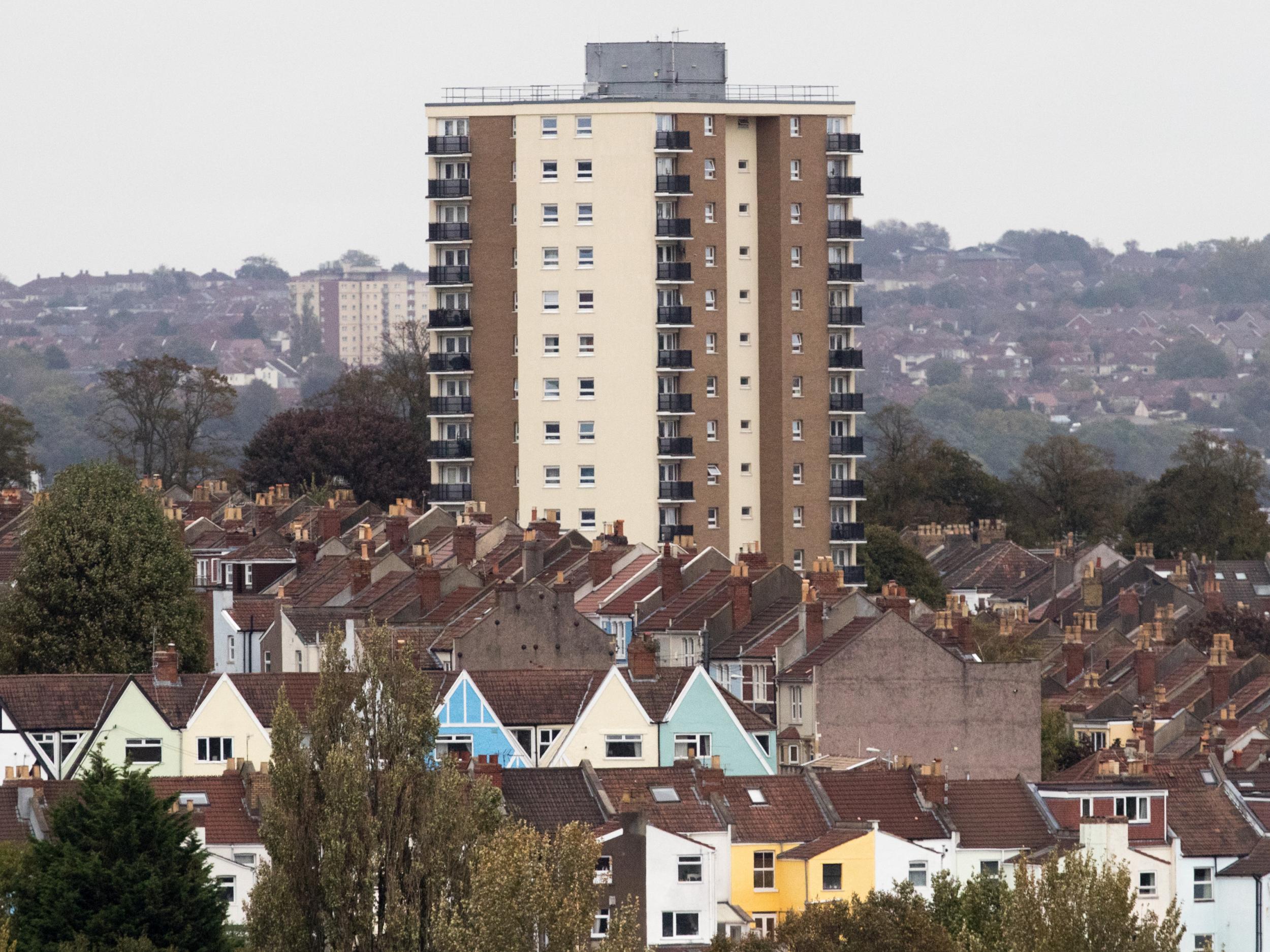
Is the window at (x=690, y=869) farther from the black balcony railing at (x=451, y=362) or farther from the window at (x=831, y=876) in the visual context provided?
the black balcony railing at (x=451, y=362)

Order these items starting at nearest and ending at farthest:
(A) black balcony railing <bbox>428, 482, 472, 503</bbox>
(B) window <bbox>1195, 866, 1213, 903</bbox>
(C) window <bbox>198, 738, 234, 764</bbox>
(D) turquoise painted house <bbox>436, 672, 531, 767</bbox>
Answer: (B) window <bbox>1195, 866, 1213, 903</bbox>, (C) window <bbox>198, 738, 234, 764</bbox>, (D) turquoise painted house <bbox>436, 672, 531, 767</bbox>, (A) black balcony railing <bbox>428, 482, 472, 503</bbox>

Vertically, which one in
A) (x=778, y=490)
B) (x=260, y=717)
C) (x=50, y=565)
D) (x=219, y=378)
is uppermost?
(x=219, y=378)

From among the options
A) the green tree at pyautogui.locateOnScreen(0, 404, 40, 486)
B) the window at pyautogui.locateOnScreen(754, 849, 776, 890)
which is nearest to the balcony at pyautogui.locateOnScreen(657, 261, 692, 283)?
the green tree at pyautogui.locateOnScreen(0, 404, 40, 486)

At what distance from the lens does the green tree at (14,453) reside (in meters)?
160

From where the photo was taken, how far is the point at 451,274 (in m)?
135

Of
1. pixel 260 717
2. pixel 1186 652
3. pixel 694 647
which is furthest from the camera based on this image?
pixel 1186 652

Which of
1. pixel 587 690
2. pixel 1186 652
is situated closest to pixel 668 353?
pixel 1186 652

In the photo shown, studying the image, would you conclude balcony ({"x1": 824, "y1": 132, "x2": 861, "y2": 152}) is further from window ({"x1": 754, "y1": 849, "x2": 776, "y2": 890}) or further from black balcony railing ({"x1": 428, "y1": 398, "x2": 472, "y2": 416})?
window ({"x1": 754, "y1": 849, "x2": 776, "y2": 890})

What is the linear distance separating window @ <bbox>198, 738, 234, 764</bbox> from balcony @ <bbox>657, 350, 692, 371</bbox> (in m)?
62.1

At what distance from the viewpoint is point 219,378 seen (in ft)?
576

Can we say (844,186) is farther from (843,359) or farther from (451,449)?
(451,449)

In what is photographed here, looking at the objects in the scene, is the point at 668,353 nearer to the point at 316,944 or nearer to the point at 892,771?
the point at 892,771

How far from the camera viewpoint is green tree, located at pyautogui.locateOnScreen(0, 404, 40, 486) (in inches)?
6314

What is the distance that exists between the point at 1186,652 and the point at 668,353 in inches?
1321
